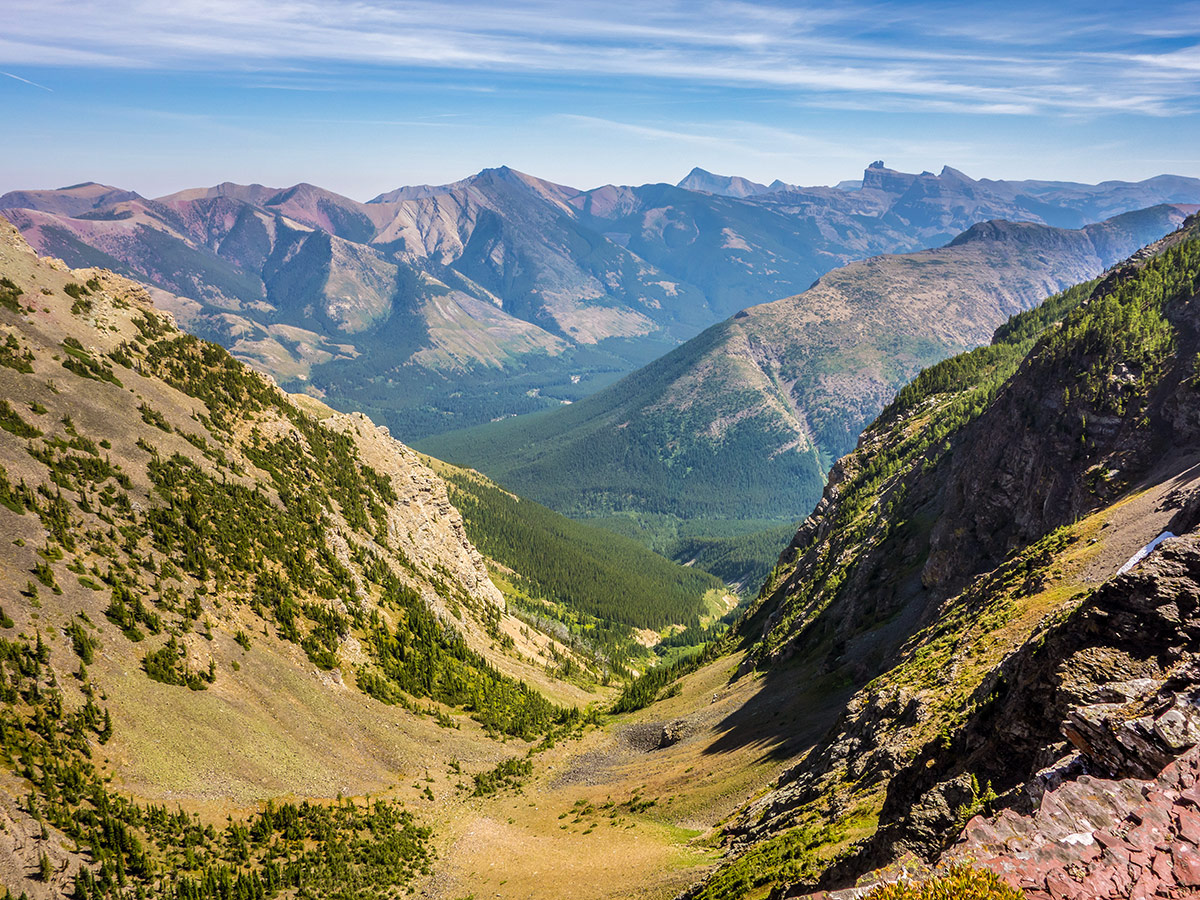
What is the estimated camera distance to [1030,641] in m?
30.7

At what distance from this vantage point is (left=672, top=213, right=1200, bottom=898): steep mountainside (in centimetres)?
1866

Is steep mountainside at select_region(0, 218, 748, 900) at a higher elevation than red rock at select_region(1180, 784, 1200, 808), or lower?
lower

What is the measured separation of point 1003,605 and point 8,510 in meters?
92.1

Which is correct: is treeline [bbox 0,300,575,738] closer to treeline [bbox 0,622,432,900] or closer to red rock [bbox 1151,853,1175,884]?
treeline [bbox 0,622,432,900]

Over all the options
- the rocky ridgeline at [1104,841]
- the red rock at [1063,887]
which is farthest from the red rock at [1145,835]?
the red rock at [1063,887]

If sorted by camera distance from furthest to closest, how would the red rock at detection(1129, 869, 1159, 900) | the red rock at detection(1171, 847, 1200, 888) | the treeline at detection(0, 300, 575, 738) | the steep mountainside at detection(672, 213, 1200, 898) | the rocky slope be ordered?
1. the treeline at detection(0, 300, 575, 738)
2. the rocky slope
3. the steep mountainside at detection(672, 213, 1200, 898)
4. the red rock at detection(1129, 869, 1159, 900)
5. the red rock at detection(1171, 847, 1200, 888)

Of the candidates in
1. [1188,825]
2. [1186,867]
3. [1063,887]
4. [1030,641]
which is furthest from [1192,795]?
[1030,641]

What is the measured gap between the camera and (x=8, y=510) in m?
68.6

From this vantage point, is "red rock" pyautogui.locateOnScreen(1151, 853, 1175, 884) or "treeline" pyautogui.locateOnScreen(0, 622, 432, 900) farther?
"treeline" pyautogui.locateOnScreen(0, 622, 432, 900)

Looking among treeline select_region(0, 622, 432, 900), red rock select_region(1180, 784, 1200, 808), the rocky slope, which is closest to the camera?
red rock select_region(1180, 784, 1200, 808)

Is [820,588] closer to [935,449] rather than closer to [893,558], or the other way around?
[893,558]

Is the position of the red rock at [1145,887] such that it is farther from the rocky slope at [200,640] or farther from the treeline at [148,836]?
the treeline at [148,836]

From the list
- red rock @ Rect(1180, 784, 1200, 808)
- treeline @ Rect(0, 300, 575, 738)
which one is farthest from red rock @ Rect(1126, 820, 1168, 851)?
treeline @ Rect(0, 300, 575, 738)

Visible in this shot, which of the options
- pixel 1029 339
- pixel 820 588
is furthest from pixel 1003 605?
pixel 1029 339
